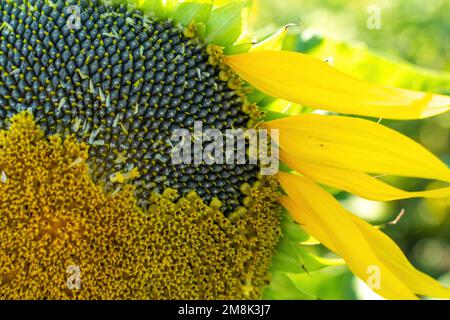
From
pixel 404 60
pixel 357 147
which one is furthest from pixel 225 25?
pixel 404 60

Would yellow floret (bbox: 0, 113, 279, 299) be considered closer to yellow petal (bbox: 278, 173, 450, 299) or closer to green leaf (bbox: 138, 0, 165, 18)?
yellow petal (bbox: 278, 173, 450, 299)

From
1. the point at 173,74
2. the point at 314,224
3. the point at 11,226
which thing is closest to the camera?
the point at 11,226

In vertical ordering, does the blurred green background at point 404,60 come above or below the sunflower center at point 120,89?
below

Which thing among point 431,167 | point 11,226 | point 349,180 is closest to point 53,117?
point 11,226

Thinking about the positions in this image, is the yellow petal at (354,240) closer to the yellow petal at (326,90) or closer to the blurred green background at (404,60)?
the yellow petal at (326,90)

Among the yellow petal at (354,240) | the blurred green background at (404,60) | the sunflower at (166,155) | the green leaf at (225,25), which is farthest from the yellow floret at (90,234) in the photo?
the blurred green background at (404,60)

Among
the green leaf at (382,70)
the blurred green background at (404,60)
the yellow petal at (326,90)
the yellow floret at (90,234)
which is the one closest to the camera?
the yellow floret at (90,234)

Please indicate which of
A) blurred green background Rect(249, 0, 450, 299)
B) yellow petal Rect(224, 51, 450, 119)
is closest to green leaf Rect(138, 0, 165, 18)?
yellow petal Rect(224, 51, 450, 119)

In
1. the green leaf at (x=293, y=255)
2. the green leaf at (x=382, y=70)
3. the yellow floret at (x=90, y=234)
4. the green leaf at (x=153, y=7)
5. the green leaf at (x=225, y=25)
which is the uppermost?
the green leaf at (x=153, y=7)

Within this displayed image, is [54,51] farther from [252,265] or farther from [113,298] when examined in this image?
[252,265]
